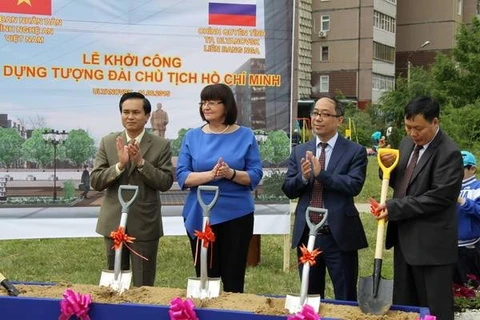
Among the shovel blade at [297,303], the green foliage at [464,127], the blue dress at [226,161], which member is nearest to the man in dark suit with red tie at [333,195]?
the blue dress at [226,161]

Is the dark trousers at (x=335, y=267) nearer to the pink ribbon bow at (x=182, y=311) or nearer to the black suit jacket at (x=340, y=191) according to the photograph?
the black suit jacket at (x=340, y=191)

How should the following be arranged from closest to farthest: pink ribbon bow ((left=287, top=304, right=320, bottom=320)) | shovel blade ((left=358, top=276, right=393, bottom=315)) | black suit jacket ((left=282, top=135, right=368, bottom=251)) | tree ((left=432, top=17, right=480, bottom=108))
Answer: pink ribbon bow ((left=287, top=304, right=320, bottom=320)) < shovel blade ((left=358, top=276, right=393, bottom=315)) < black suit jacket ((left=282, top=135, right=368, bottom=251)) < tree ((left=432, top=17, right=480, bottom=108))

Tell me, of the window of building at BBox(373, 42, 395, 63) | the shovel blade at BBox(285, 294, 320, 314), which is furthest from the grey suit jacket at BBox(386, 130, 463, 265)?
the window of building at BBox(373, 42, 395, 63)

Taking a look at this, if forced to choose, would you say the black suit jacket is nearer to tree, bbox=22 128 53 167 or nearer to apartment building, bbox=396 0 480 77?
tree, bbox=22 128 53 167

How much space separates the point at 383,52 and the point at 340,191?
3684cm

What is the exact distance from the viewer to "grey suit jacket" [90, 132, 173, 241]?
10.6 feet

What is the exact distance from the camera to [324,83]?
37.9 metres

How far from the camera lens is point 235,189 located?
10.7 ft

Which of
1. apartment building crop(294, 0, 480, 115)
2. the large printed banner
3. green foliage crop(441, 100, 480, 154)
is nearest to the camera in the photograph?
the large printed banner

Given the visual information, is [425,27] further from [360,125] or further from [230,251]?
[230,251]

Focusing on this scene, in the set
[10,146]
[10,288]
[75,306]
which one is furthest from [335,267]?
[10,146]

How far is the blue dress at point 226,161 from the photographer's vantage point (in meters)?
3.24

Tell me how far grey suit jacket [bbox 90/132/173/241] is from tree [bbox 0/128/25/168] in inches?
63.8

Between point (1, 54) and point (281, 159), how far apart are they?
230 cm
